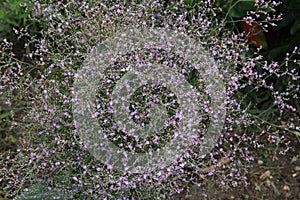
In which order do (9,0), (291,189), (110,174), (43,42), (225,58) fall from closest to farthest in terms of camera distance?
(110,174)
(43,42)
(225,58)
(291,189)
(9,0)

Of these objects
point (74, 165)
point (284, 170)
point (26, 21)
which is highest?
point (26, 21)

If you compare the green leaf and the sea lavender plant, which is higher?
the green leaf

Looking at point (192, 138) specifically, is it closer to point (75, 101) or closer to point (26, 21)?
point (75, 101)

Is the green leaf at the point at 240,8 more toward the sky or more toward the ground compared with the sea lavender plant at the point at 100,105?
more toward the sky

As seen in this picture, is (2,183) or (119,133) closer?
(119,133)

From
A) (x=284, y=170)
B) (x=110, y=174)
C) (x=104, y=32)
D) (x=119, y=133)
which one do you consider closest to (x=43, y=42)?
(x=104, y=32)

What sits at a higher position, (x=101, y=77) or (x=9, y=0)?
(x=9, y=0)

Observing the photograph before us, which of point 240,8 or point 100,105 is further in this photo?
point 240,8

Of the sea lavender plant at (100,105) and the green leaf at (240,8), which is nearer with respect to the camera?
the sea lavender plant at (100,105)

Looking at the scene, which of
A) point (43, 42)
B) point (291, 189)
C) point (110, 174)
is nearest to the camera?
point (110, 174)

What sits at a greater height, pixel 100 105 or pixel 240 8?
pixel 240 8

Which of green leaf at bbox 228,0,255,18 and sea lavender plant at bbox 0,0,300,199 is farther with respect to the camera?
green leaf at bbox 228,0,255,18
